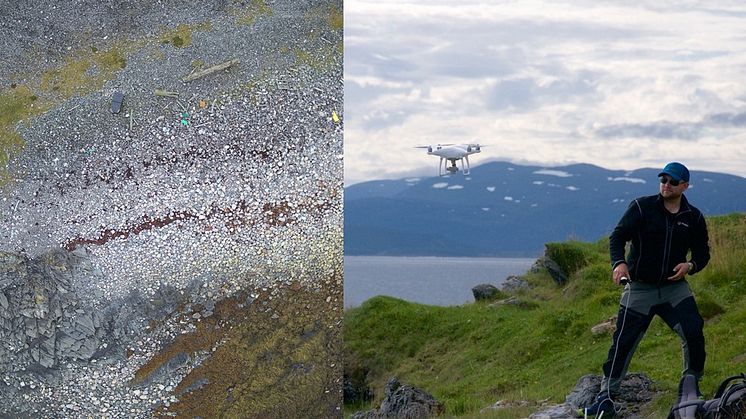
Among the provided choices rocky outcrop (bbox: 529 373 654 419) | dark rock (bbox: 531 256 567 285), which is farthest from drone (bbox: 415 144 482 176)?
dark rock (bbox: 531 256 567 285)

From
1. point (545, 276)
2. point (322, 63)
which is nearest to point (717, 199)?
point (545, 276)

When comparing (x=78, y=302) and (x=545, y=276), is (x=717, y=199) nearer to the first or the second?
(x=545, y=276)

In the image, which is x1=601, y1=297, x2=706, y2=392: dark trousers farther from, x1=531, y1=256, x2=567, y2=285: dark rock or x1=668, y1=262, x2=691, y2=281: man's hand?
x1=531, y1=256, x2=567, y2=285: dark rock

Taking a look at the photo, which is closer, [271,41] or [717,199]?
[271,41]

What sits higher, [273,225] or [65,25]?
[65,25]

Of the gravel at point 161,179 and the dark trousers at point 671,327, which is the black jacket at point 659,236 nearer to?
the dark trousers at point 671,327

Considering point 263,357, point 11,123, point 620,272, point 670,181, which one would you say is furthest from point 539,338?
point 11,123
